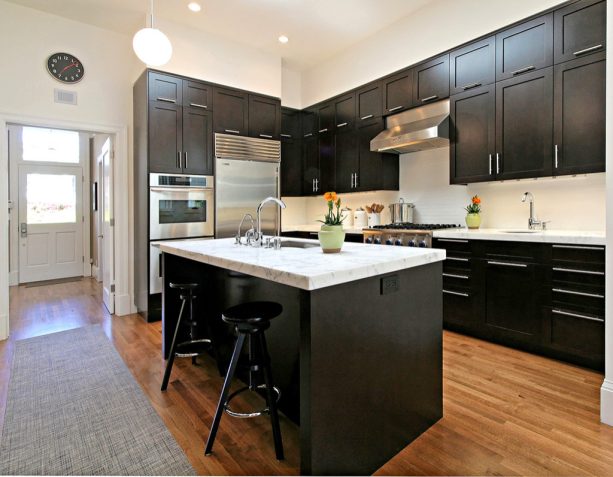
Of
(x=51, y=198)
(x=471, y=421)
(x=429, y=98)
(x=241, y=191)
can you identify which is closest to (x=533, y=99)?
(x=429, y=98)

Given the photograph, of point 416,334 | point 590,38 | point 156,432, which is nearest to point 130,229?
point 156,432

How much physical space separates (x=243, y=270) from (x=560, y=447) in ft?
5.74

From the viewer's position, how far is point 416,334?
1.80 meters

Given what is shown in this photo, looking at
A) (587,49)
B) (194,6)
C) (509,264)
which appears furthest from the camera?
(194,6)

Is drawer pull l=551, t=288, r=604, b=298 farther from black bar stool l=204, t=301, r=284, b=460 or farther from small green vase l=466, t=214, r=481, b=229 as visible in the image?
black bar stool l=204, t=301, r=284, b=460

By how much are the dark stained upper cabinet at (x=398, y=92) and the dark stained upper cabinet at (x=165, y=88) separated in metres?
2.37

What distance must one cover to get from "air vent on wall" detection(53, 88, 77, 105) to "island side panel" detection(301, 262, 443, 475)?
398cm

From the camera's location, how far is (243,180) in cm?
452

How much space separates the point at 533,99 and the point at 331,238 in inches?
93.9

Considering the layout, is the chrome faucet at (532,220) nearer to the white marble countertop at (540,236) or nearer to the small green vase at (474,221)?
the white marble countertop at (540,236)

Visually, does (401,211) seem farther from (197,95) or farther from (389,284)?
(389,284)

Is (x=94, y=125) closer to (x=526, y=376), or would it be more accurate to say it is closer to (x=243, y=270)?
(x=243, y=270)

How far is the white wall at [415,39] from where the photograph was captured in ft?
10.9

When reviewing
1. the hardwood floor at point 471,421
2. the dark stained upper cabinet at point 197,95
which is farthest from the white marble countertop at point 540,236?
the dark stained upper cabinet at point 197,95
